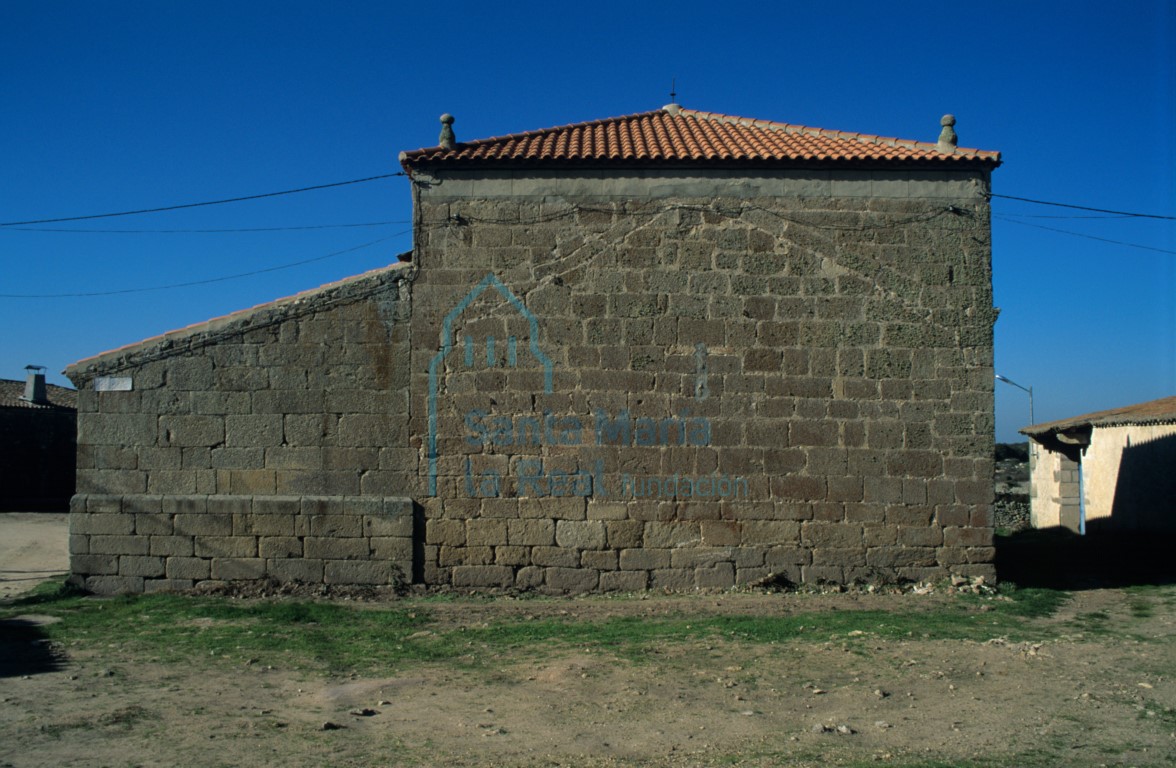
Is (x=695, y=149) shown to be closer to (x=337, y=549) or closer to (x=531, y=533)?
(x=531, y=533)

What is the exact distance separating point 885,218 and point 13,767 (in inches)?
374

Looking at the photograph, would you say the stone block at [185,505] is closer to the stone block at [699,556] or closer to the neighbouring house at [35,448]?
the stone block at [699,556]

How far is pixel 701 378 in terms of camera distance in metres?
10.5

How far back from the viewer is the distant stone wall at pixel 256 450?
10391 mm

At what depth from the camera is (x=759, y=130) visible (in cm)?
1223

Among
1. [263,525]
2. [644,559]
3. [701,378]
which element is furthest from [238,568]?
[701,378]

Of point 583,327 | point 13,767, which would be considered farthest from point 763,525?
point 13,767

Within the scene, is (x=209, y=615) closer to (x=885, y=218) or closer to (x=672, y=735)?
(x=672, y=735)

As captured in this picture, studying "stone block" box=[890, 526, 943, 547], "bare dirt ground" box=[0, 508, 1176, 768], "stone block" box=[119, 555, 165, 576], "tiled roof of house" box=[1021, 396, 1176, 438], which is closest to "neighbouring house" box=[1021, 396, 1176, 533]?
"tiled roof of house" box=[1021, 396, 1176, 438]

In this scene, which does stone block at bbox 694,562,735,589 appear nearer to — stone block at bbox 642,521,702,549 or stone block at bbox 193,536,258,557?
stone block at bbox 642,521,702,549

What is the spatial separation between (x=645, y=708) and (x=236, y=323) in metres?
6.66

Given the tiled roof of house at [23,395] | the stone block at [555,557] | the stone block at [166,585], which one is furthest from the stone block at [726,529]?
the tiled roof of house at [23,395]

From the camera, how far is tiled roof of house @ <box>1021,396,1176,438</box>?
1527cm

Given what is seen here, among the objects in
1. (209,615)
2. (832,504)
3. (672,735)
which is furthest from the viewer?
(832,504)
